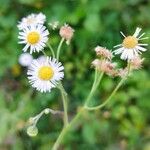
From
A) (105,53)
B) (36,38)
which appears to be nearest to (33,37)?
(36,38)

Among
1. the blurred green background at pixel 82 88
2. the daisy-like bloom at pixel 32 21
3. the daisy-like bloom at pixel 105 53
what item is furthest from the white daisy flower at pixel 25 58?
the daisy-like bloom at pixel 105 53

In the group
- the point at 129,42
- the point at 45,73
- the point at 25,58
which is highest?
the point at 25,58

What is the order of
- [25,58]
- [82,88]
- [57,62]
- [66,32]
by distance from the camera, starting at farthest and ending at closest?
[82,88] → [25,58] → [66,32] → [57,62]

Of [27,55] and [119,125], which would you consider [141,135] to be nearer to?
[119,125]

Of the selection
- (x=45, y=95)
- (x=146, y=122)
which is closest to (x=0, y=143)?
(x=45, y=95)

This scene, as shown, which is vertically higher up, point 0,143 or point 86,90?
point 86,90

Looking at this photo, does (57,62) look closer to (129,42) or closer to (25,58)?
(129,42)

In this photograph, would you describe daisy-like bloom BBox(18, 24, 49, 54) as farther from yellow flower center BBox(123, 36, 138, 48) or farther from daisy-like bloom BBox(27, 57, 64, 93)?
yellow flower center BBox(123, 36, 138, 48)

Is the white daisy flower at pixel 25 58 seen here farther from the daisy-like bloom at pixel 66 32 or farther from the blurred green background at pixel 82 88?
the daisy-like bloom at pixel 66 32
